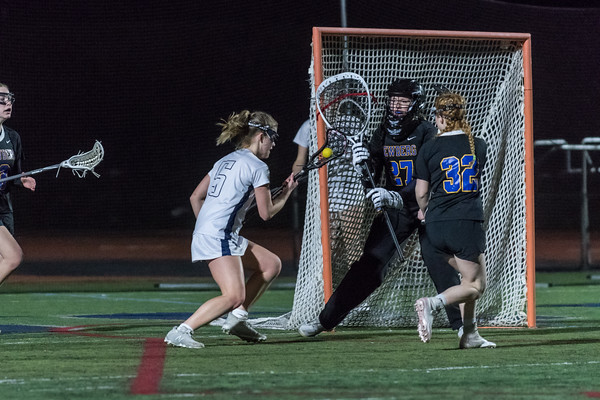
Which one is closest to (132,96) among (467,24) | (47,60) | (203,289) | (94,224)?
(47,60)

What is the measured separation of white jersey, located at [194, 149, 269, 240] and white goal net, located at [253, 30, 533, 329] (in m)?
1.62

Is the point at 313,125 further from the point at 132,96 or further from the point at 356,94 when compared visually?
Answer: the point at 132,96

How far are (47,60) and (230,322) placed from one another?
70.5 feet

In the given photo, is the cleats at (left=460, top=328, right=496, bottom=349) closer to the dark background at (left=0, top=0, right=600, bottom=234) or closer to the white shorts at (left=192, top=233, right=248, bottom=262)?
the white shorts at (left=192, top=233, right=248, bottom=262)

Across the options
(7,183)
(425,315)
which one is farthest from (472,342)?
(7,183)

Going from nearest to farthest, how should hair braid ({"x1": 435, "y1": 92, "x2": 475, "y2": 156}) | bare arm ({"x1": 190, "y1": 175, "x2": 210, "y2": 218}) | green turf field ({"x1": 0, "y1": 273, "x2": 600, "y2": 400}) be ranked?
green turf field ({"x1": 0, "y1": 273, "x2": 600, "y2": 400}) < hair braid ({"x1": 435, "y1": 92, "x2": 475, "y2": 156}) < bare arm ({"x1": 190, "y1": 175, "x2": 210, "y2": 218})

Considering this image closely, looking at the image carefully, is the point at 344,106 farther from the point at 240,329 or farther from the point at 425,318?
the point at 425,318

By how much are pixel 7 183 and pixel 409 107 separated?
3032 millimetres

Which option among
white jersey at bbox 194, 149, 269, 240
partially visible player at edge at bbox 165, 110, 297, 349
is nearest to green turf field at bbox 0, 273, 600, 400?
partially visible player at edge at bbox 165, 110, 297, 349

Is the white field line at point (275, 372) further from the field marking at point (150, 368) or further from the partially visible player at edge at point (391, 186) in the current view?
the partially visible player at edge at point (391, 186)

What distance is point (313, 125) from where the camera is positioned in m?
8.65

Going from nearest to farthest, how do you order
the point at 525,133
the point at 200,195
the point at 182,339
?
1. the point at 182,339
2. the point at 200,195
3. the point at 525,133

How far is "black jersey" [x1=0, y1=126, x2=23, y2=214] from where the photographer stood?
27.3ft

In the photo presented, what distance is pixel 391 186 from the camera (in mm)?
7949
